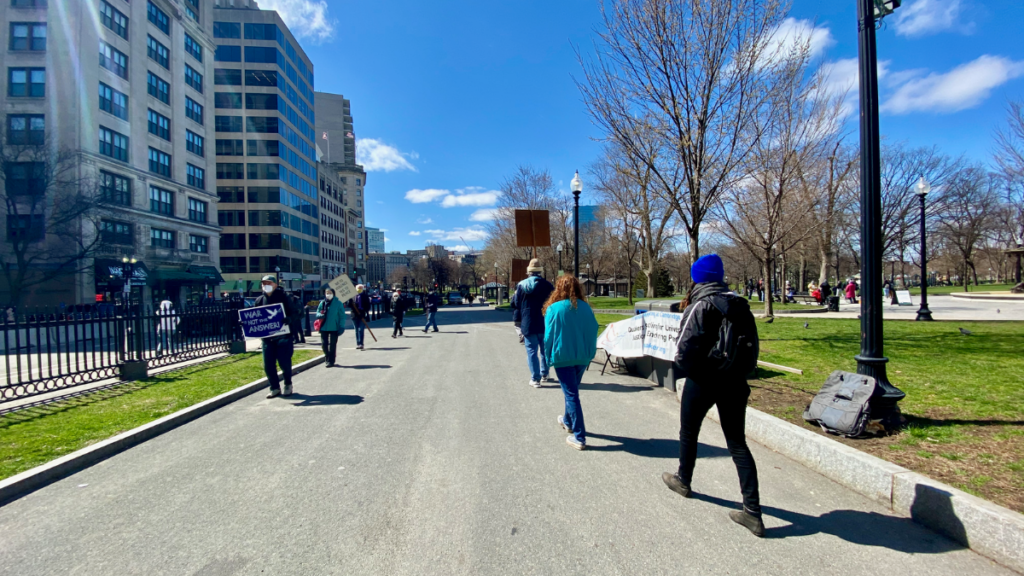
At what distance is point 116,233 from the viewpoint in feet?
104

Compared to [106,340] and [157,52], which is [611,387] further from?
[157,52]

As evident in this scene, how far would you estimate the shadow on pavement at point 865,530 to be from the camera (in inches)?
122

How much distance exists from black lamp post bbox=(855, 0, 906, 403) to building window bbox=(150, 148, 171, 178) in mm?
46840

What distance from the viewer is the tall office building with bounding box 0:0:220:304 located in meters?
28.4

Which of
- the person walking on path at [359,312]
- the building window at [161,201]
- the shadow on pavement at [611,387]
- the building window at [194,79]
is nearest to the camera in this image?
the shadow on pavement at [611,387]

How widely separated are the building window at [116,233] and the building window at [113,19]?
1376 centimetres

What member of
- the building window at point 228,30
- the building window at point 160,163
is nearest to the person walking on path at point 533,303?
the building window at point 160,163

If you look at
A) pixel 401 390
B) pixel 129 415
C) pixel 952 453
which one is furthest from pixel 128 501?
pixel 952 453

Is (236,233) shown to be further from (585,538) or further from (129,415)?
(585,538)

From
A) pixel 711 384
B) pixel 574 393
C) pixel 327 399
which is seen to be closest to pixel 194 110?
pixel 327 399

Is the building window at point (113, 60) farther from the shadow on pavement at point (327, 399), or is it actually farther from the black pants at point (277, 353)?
the shadow on pavement at point (327, 399)

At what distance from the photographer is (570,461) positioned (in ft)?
15.0

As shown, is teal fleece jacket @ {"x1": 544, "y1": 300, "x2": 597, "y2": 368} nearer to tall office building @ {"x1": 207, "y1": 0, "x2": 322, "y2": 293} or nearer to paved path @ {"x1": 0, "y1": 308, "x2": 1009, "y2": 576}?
paved path @ {"x1": 0, "y1": 308, "x2": 1009, "y2": 576}

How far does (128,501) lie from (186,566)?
1.46m
